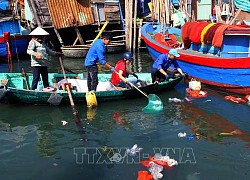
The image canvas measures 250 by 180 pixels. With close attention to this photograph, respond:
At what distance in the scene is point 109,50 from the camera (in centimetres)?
1809

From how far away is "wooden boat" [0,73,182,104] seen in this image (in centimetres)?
841

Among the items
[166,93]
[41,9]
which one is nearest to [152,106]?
[166,93]

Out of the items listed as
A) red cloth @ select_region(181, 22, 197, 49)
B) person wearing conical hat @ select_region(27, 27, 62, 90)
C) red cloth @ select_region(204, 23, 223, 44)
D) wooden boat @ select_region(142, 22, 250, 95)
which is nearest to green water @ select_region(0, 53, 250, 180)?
wooden boat @ select_region(142, 22, 250, 95)

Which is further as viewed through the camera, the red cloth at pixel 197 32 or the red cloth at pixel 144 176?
the red cloth at pixel 197 32

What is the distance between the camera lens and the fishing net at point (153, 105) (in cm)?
836

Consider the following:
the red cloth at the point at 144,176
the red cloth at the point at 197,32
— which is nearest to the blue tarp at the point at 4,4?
the red cloth at the point at 197,32

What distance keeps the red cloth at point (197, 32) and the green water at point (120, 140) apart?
250 cm

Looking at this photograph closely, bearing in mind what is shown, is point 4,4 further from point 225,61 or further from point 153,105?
point 225,61

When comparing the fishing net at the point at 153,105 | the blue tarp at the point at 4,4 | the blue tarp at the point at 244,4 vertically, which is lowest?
the fishing net at the point at 153,105

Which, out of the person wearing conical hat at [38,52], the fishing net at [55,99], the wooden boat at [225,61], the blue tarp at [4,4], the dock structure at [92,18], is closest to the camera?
the fishing net at [55,99]

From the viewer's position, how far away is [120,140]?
22.0 feet

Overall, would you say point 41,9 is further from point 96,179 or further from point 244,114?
point 96,179

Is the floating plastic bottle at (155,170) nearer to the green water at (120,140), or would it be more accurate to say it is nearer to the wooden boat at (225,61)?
the green water at (120,140)

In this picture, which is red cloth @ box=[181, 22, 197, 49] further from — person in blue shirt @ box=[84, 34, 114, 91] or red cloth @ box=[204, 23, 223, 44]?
person in blue shirt @ box=[84, 34, 114, 91]
